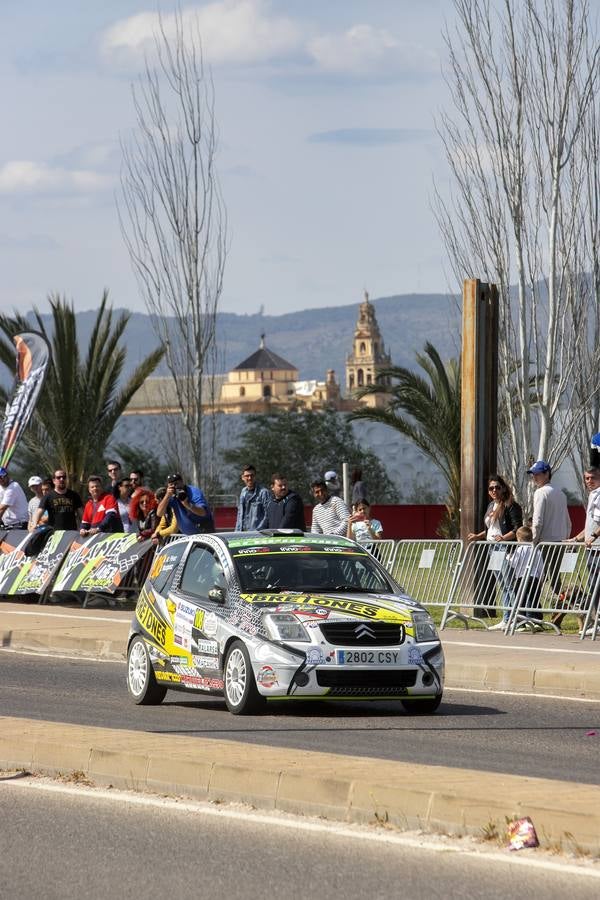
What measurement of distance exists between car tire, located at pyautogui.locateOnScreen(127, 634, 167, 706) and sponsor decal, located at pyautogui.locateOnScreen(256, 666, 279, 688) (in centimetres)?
153

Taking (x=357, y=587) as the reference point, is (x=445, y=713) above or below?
below

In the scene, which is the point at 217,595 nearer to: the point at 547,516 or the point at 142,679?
the point at 142,679

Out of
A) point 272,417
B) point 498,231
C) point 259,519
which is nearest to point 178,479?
point 259,519

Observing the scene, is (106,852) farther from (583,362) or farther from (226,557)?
(583,362)

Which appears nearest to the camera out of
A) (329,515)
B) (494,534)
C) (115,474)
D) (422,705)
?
(422,705)

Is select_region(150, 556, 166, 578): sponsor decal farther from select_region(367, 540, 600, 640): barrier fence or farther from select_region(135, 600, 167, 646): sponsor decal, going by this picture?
select_region(367, 540, 600, 640): barrier fence

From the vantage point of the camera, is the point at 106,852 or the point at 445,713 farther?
the point at 445,713

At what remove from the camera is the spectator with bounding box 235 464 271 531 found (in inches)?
843

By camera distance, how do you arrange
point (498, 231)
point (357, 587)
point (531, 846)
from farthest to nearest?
point (498, 231) → point (357, 587) → point (531, 846)

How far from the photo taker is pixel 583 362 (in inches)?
1090

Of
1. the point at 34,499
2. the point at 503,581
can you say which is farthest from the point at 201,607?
the point at 34,499

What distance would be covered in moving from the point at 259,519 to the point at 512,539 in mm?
3589

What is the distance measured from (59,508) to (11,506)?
1192 mm

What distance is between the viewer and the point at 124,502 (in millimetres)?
24953
